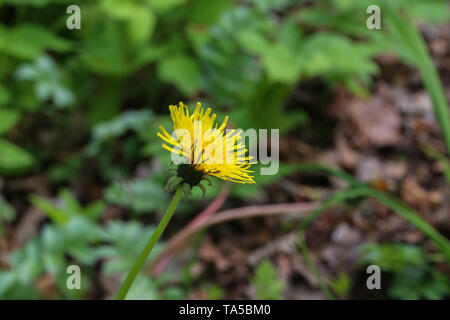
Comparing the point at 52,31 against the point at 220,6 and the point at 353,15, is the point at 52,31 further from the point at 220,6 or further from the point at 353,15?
the point at 353,15

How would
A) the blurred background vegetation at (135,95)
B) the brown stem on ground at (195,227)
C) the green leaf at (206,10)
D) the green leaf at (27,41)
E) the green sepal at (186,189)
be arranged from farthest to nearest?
the green leaf at (206,10) → the green leaf at (27,41) → the blurred background vegetation at (135,95) → the brown stem on ground at (195,227) → the green sepal at (186,189)

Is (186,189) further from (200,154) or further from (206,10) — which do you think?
(206,10)

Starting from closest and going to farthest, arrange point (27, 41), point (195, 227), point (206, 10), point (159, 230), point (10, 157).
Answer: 1. point (159, 230)
2. point (195, 227)
3. point (10, 157)
4. point (27, 41)
5. point (206, 10)

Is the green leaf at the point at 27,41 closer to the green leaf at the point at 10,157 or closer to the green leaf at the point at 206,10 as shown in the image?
the green leaf at the point at 10,157

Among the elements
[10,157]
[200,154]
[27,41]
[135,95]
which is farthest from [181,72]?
[200,154]

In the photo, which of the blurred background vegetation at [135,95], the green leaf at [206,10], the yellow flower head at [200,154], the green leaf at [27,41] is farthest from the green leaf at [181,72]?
the yellow flower head at [200,154]

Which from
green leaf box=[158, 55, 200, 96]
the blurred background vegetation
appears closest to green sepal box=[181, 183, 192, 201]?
the blurred background vegetation

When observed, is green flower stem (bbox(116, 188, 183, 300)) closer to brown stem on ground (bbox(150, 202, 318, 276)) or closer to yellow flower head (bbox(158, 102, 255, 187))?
yellow flower head (bbox(158, 102, 255, 187))
